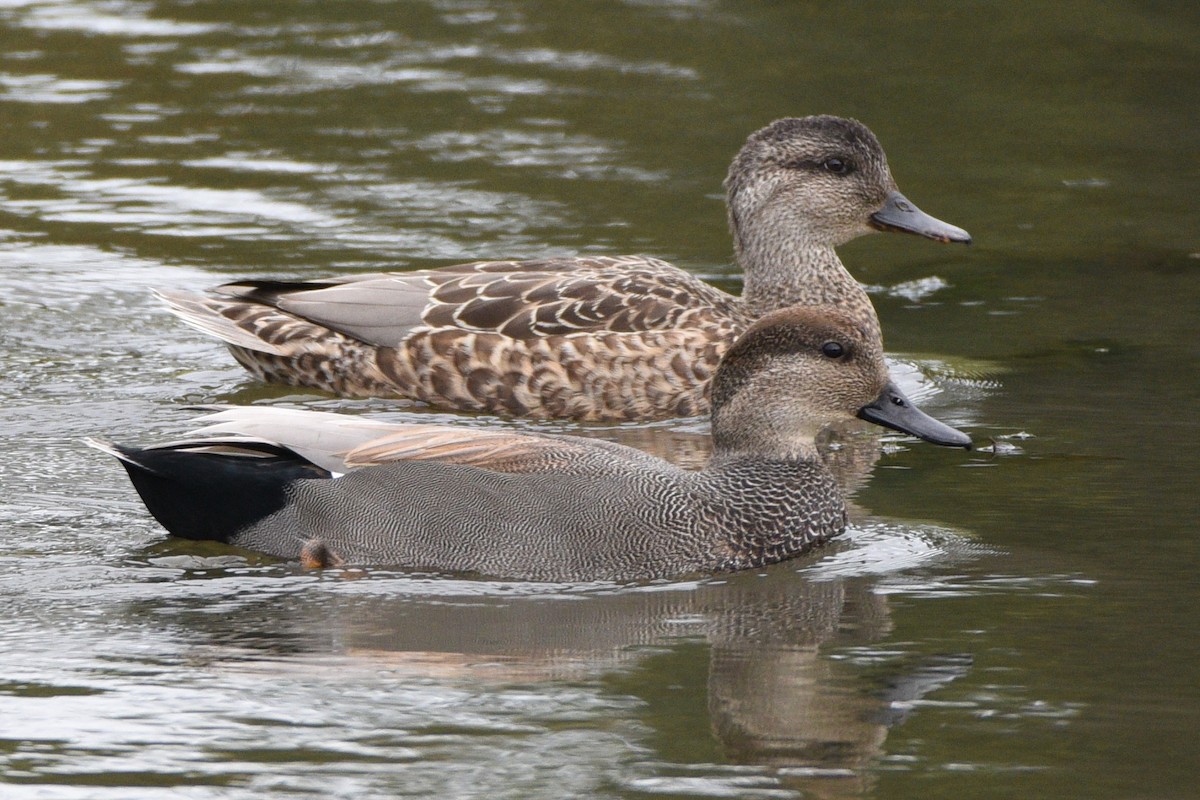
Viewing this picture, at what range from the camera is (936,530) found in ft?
24.8

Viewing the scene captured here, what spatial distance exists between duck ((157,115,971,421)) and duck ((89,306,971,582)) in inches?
79.4

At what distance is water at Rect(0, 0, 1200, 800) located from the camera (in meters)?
5.43

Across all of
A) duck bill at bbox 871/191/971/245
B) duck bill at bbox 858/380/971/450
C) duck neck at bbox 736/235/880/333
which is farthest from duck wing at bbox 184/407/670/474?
duck bill at bbox 871/191/971/245

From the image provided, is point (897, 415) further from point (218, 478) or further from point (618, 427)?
point (218, 478)

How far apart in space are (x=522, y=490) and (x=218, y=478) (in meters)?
1.10

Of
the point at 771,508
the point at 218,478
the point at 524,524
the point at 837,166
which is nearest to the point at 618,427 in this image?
the point at 837,166

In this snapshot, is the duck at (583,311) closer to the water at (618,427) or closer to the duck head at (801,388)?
the water at (618,427)

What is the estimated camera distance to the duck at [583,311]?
9.56 m

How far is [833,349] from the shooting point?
743 centimetres

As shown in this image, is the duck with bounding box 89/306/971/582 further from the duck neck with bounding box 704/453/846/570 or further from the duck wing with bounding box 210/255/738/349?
the duck wing with bounding box 210/255/738/349

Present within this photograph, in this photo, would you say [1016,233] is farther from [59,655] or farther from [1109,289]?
[59,655]

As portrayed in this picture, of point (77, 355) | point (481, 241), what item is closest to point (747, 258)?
point (481, 241)

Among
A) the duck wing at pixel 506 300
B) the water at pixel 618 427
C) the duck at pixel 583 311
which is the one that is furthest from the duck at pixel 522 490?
the duck wing at pixel 506 300

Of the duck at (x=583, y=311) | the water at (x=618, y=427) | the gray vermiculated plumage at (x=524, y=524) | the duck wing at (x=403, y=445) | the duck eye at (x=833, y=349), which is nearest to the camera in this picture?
the water at (x=618, y=427)
